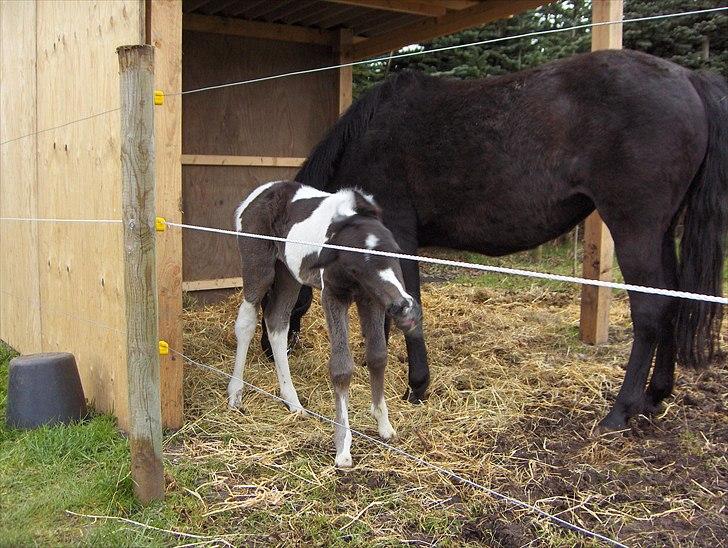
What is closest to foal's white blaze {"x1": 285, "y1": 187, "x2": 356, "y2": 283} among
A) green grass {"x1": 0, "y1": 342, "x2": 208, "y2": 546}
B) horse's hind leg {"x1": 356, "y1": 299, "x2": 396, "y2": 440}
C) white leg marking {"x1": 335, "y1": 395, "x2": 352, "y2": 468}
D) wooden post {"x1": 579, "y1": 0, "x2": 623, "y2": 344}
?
horse's hind leg {"x1": 356, "y1": 299, "x2": 396, "y2": 440}

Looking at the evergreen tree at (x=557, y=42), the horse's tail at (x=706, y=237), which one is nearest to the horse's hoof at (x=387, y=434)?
the horse's tail at (x=706, y=237)

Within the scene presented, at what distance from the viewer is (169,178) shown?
12.5 feet

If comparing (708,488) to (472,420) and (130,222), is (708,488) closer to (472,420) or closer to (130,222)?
(472,420)

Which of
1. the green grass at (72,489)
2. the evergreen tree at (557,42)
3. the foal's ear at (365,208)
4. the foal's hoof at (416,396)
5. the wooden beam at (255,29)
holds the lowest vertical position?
the green grass at (72,489)

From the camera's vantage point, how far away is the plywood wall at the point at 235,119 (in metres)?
6.84

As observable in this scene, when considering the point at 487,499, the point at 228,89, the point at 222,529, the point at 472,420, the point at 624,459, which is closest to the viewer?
the point at 222,529

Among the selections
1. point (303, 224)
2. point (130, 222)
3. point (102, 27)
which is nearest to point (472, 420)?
point (303, 224)

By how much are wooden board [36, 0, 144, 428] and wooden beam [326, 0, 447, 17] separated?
2.20 metres

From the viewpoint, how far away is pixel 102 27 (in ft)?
13.4

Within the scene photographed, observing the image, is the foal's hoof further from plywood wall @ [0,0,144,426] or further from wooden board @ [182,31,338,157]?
wooden board @ [182,31,338,157]

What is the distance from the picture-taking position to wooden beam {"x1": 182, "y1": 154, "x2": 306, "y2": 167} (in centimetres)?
661

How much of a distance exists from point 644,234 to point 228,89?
4.49 meters

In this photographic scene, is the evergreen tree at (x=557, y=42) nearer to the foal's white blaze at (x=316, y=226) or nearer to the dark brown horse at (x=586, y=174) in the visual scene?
the dark brown horse at (x=586, y=174)

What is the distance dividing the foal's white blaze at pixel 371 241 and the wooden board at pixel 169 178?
1.12 m
